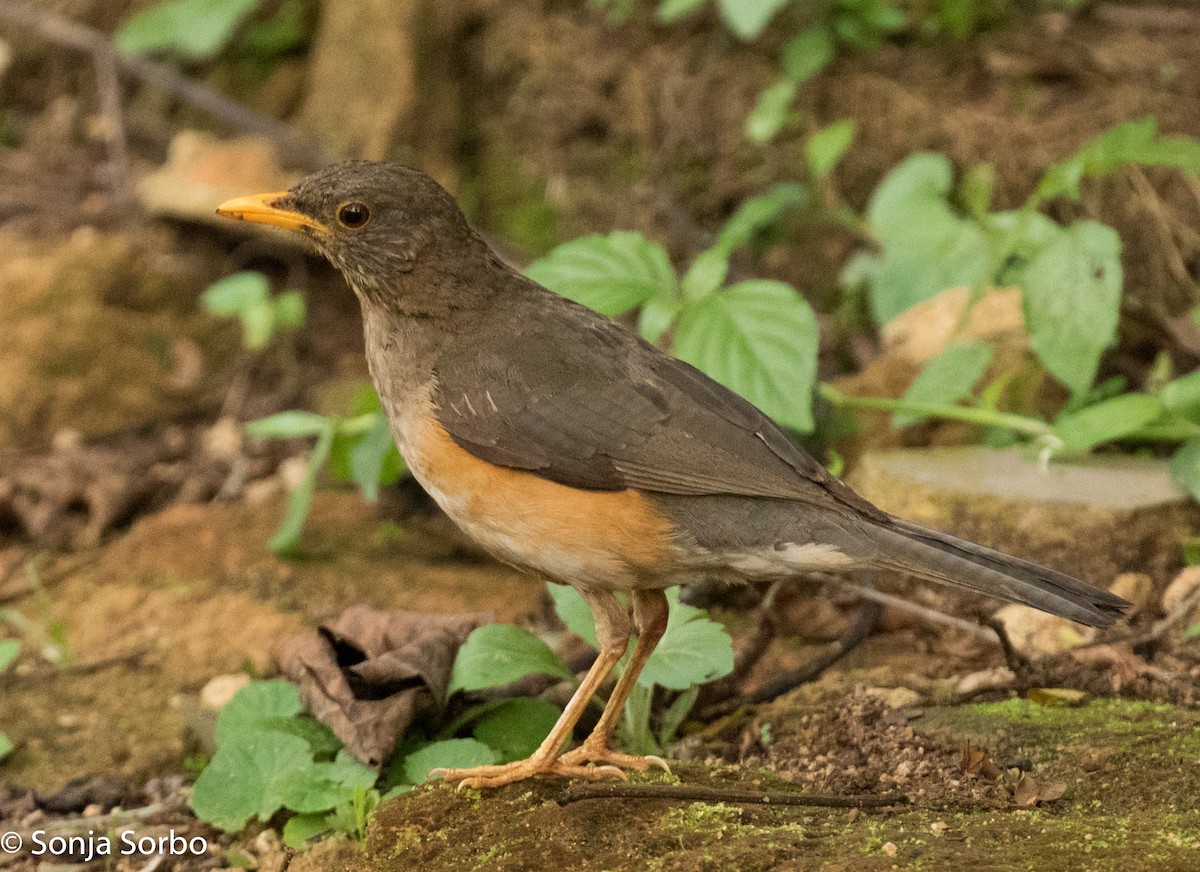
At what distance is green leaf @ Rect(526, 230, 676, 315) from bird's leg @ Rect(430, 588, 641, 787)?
1.28 metres

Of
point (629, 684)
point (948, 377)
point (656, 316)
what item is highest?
point (656, 316)

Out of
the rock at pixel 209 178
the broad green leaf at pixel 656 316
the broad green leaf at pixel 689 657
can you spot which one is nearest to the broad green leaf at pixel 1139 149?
the broad green leaf at pixel 656 316

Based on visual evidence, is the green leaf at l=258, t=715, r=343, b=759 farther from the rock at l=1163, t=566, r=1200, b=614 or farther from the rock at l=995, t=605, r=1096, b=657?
the rock at l=1163, t=566, r=1200, b=614

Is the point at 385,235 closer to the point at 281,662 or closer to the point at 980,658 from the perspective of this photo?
the point at 281,662

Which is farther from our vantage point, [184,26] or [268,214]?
[184,26]

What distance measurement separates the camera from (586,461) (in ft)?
11.5

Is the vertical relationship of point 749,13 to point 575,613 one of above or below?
above

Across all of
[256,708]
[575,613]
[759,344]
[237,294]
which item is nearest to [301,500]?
[256,708]

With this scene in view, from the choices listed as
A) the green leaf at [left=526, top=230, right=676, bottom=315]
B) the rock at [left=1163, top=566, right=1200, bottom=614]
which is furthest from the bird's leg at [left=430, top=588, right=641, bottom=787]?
the rock at [left=1163, top=566, right=1200, bottom=614]

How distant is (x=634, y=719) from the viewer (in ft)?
12.5

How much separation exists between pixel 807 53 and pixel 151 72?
13.7ft

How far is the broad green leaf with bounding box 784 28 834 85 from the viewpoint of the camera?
702cm

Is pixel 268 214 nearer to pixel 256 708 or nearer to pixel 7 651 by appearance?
pixel 256 708

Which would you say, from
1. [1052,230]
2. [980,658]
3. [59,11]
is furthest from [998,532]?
[59,11]
